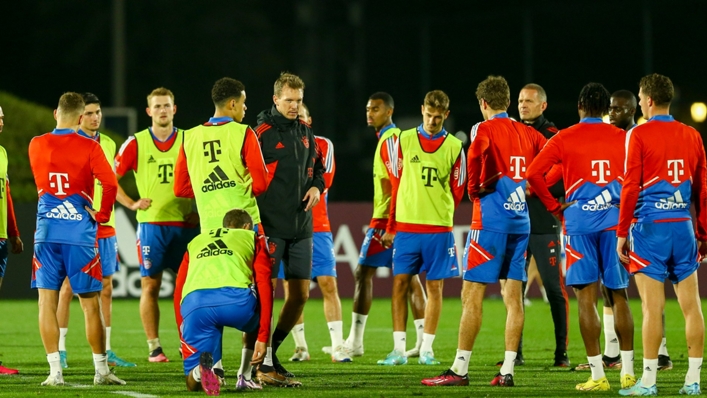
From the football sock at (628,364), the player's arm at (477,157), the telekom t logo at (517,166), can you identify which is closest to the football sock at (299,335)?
the player's arm at (477,157)

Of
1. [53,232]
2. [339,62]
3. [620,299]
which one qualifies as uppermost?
[339,62]

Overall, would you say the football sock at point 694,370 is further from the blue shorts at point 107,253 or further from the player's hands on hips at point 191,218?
the blue shorts at point 107,253

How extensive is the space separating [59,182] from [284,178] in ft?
5.98

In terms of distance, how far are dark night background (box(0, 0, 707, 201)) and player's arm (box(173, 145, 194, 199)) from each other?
1745 cm

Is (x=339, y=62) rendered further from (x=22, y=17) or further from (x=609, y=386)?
(x=609, y=386)

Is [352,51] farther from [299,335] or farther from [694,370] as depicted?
[694,370]

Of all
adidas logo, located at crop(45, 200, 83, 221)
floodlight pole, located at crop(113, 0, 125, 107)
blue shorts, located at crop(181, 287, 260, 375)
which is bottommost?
blue shorts, located at crop(181, 287, 260, 375)

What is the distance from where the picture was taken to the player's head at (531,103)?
10430 millimetres

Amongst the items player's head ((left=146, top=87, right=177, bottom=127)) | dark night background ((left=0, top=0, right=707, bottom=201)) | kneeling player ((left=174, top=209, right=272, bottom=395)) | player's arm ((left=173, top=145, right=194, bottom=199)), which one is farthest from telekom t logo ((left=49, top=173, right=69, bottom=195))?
dark night background ((left=0, top=0, right=707, bottom=201))

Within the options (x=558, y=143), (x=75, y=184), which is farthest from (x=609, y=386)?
(x=75, y=184)

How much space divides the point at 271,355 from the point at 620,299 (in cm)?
282

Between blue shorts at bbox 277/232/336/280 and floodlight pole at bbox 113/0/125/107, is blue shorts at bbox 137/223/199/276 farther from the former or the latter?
floodlight pole at bbox 113/0/125/107

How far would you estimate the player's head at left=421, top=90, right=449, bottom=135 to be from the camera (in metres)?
10.5

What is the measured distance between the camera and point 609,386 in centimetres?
864
